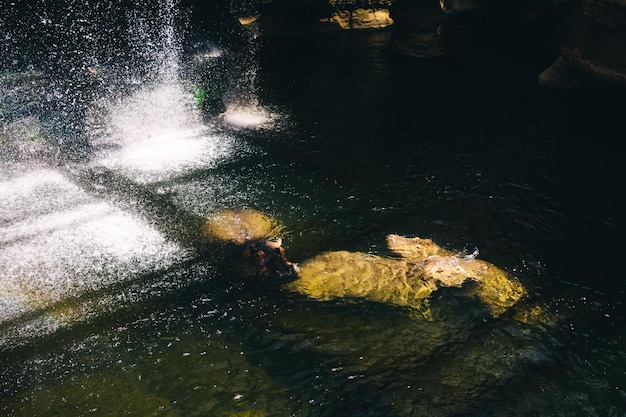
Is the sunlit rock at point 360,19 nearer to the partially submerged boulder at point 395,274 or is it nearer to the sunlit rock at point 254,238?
the sunlit rock at point 254,238

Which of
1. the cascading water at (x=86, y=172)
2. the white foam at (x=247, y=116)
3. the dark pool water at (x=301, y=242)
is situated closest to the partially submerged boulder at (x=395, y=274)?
the dark pool water at (x=301, y=242)

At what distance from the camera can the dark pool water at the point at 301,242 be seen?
210 inches

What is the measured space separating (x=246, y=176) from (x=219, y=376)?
486 centimetres

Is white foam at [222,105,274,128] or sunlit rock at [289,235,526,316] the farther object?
white foam at [222,105,274,128]

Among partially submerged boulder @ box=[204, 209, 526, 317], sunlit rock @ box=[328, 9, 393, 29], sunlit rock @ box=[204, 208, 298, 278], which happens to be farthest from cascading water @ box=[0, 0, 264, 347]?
sunlit rock @ box=[328, 9, 393, 29]

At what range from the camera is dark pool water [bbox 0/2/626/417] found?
5.33 meters

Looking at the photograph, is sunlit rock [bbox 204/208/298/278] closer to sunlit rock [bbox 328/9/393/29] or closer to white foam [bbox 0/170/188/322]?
white foam [bbox 0/170/188/322]

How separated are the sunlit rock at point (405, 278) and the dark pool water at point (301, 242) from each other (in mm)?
207

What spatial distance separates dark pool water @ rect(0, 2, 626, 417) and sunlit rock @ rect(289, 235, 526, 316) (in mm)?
207

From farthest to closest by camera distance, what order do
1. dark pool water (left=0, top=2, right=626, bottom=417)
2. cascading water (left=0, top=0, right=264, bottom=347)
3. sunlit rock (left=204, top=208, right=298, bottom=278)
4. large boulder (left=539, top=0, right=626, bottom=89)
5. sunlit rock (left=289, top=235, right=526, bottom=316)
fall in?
large boulder (left=539, top=0, right=626, bottom=89) < sunlit rock (left=204, top=208, right=298, bottom=278) < cascading water (left=0, top=0, right=264, bottom=347) < sunlit rock (left=289, top=235, right=526, bottom=316) < dark pool water (left=0, top=2, right=626, bottom=417)

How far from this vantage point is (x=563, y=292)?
21.7ft

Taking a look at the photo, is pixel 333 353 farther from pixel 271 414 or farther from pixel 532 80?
pixel 532 80

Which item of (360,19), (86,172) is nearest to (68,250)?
(86,172)

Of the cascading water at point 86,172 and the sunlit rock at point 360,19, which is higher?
the sunlit rock at point 360,19
